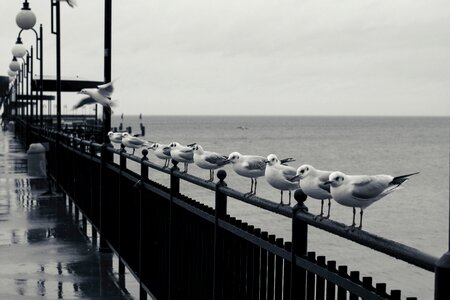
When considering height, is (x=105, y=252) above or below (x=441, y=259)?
below

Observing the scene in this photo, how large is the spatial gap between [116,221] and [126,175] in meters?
1.02

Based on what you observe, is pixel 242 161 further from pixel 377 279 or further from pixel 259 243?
pixel 377 279

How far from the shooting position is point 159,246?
7.21 metres

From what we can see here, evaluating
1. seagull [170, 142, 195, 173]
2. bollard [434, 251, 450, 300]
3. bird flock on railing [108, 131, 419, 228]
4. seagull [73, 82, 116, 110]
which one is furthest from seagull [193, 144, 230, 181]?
bollard [434, 251, 450, 300]

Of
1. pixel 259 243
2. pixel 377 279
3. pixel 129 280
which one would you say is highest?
pixel 259 243

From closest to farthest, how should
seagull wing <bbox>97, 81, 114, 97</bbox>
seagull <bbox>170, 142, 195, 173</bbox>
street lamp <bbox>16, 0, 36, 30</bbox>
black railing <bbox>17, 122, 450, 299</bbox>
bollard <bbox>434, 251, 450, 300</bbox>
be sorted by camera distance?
bollard <bbox>434, 251, 450, 300</bbox> < black railing <bbox>17, 122, 450, 299</bbox> < seagull <bbox>170, 142, 195, 173</bbox> < seagull wing <bbox>97, 81, 114, 97</bbox> < street lamp <bbox>16, 0, 36, 30</bbox>

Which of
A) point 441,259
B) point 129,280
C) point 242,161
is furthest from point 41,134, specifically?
point 441,259

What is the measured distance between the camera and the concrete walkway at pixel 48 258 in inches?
325

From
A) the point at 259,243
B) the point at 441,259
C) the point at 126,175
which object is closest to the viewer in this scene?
the point at 441,259

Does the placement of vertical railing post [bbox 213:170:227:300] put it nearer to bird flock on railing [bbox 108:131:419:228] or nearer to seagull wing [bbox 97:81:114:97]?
bird flock on railing [bbox 108:131:419:228]

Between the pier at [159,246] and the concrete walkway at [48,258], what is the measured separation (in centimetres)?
1

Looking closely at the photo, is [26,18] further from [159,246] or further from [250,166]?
[250,166]

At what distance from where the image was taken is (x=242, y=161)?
7.09 m

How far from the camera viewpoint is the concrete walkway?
8266mm
